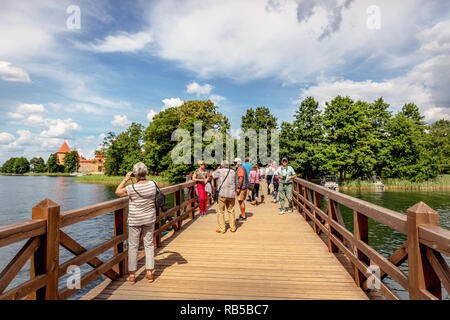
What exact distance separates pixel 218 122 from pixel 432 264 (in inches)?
1744

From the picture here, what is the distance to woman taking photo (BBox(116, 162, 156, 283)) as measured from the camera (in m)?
3.63

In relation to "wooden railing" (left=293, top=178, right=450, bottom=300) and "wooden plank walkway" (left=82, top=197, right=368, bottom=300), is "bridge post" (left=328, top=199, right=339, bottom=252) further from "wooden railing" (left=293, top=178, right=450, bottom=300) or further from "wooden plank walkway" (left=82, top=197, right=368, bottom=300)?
"wooden railing" (left=293, top=178, right=450, bottom=300)

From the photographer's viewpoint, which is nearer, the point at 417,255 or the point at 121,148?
the point at 417,255

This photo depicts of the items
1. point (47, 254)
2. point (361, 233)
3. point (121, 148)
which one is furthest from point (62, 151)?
point (361, 233)

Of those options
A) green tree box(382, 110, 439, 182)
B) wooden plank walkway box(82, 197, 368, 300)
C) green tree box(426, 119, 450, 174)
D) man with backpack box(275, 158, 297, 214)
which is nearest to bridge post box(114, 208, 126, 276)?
wooden plank walkway box(82, 197, 368, 300)

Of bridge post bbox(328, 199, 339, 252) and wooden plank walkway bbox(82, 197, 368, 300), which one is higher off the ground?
bridge post bbox(328, 199, 339, 252)

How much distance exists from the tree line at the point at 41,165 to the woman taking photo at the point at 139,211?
135 metres

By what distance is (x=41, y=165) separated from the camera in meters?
134

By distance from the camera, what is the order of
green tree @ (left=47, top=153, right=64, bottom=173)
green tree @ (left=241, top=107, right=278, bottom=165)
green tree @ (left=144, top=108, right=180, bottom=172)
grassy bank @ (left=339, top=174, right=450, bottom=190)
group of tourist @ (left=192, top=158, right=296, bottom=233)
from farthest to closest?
green tree @ (left=47, top=153, right=64, bottom=173) < green tree @ (left=241, top=107, right=278, bottom=165) < green tree @ (left=144, top=108, right=180, bottom=172) < grassy bank @ (left=339, top=174, right=450, bottom=190) < group of tourist @ (left=192, top=158, right=296, bottom=233)

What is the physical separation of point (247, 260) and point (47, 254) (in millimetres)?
2983

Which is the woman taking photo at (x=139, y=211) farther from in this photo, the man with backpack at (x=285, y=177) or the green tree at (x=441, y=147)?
the green tree at (x=441, y=147)

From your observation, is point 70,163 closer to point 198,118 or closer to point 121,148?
point 121,148

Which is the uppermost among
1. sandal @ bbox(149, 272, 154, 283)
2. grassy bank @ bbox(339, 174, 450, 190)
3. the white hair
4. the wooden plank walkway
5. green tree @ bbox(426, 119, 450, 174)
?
green tree @ bbox(426, 119, 450, 174)

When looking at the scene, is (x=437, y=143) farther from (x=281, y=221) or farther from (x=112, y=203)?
(x=112, y=203)
